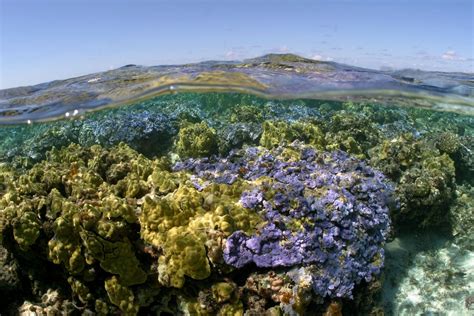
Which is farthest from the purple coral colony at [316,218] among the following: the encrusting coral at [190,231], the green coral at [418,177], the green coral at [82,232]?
the green coral at [82,232]

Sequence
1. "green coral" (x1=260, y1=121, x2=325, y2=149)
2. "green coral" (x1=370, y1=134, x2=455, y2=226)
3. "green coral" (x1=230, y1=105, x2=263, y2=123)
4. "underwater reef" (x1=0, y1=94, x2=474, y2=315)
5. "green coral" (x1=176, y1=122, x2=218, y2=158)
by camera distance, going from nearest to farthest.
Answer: "underwater reef" (x1=0, y1=94, x2=474, y2=315), "green coral" (x1=370, y1=134, x2=455, y2=226), "green coral" (x1=260, y1=121, x2=325, y2=149), "green coral" (x1=176, y1=122, x2=218, y2=158), "green coral" (x1=230, y1=105, x2=263, y2=123)

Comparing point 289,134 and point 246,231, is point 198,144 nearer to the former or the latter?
point 289,134

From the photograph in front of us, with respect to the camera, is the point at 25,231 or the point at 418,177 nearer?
the point at 25,231

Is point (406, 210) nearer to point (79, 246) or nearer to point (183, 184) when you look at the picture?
point (183, 184)

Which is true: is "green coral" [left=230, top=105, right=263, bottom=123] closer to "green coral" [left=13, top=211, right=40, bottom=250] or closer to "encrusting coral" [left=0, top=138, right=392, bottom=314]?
"encrusting coral" [left=0, top=138, right=392, bottom=314]

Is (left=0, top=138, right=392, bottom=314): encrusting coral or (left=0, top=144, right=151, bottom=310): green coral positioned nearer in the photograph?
(left=0, top=138, right=392, bottom=314): encrusting coral

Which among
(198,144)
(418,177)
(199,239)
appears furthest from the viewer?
(198,144)

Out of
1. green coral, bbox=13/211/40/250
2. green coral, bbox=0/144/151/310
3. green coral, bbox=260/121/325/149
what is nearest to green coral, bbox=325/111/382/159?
green coral, bbox=260/121/325/149

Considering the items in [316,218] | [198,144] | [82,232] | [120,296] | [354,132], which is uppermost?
[198,144]

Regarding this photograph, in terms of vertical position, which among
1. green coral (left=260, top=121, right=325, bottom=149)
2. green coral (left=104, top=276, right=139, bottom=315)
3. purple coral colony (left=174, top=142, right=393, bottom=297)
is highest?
green coral (left=260, top=121, right=325, bottom=149)

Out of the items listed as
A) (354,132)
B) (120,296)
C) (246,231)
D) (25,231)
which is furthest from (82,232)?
(354,132)
